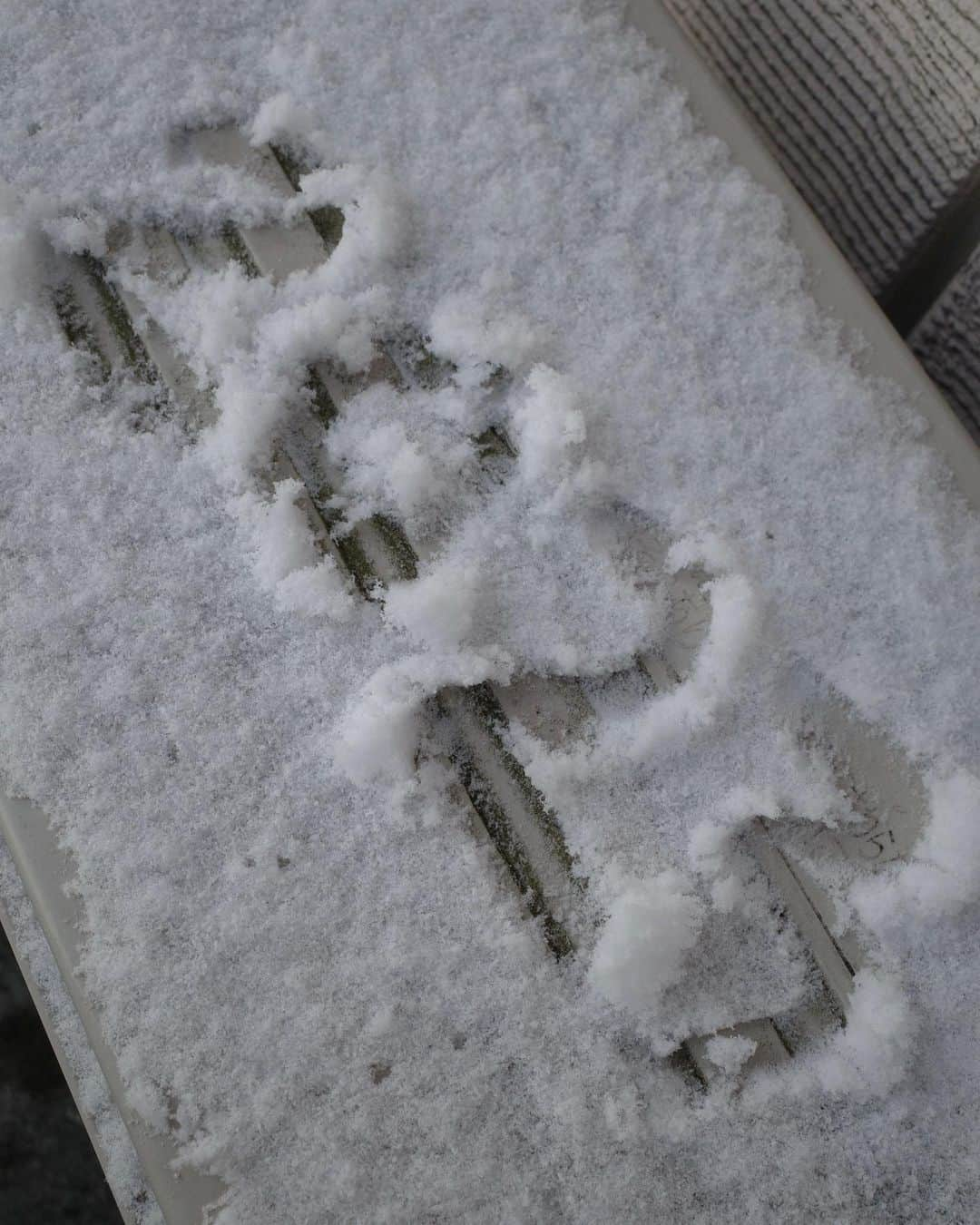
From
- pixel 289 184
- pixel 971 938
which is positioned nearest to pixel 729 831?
pixel 971 938

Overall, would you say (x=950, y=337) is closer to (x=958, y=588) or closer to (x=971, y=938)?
(x=958, y=588)

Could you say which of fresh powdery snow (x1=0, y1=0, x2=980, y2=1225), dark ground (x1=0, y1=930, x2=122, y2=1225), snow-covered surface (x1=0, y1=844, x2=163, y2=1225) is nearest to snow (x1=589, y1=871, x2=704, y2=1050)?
fresh powdery snow (x1=0, y1=0, x2=980, y2=1225)

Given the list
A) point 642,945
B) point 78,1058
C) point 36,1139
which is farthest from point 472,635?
point 36,1139

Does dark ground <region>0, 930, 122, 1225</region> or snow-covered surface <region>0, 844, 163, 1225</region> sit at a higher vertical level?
snow-covered surface <region>0, 844, 163, 1225</region>

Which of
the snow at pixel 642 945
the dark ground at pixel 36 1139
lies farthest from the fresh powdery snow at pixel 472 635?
the dark ground at pixel 36 1139

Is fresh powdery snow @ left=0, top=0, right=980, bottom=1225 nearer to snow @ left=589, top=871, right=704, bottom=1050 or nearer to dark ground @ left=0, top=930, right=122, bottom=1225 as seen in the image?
snow @ left=589, top=871, right=704, bottom=1050

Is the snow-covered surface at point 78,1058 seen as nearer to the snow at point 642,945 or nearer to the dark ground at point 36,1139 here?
the snow at point 642,945

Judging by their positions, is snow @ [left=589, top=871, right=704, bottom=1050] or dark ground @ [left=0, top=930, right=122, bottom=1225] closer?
snow @ [left=589, top=871, right=704, bottom=1050]

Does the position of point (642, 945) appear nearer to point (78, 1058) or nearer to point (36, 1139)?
point (78, 1058)
